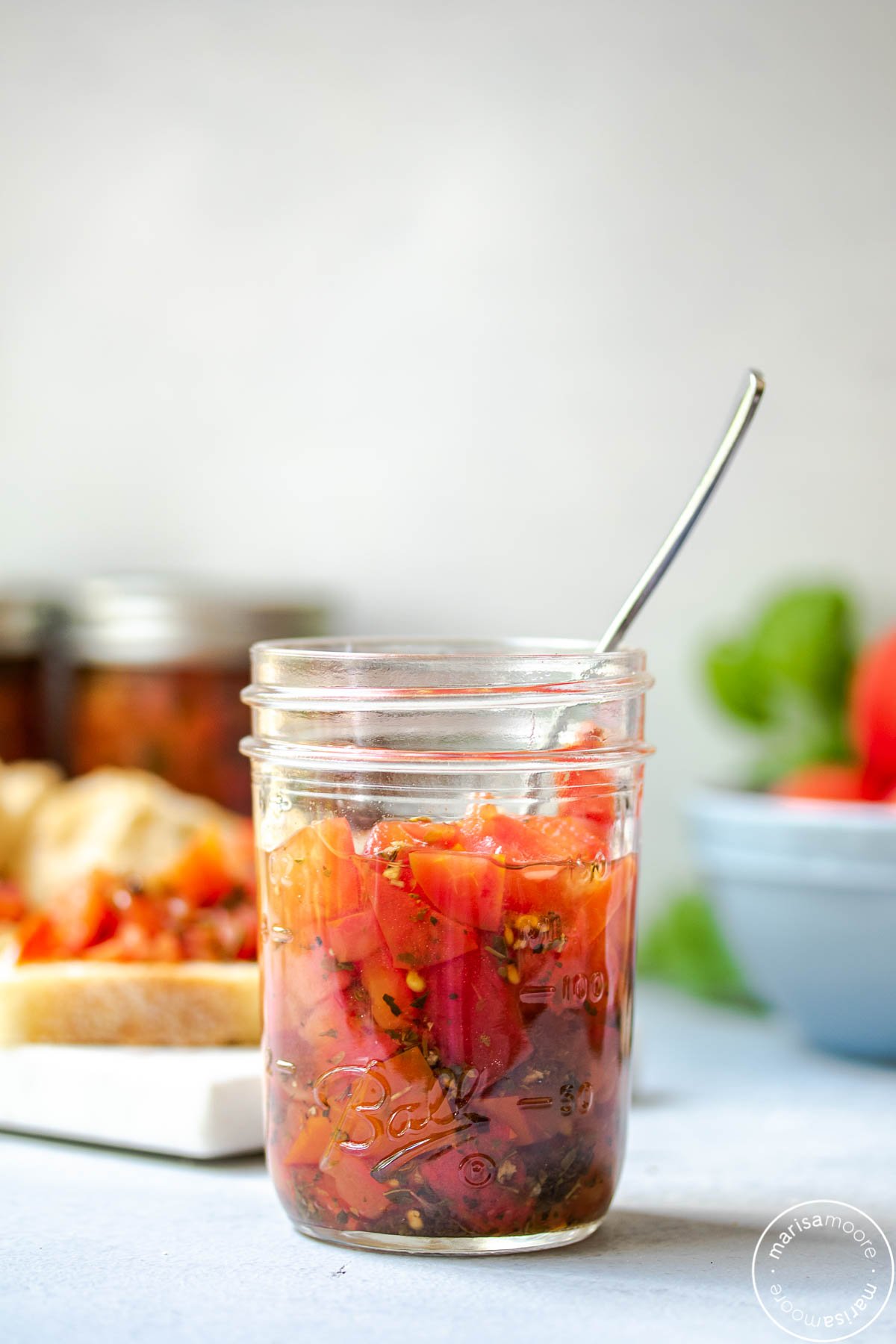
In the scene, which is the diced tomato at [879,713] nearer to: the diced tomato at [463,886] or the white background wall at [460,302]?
the white background wall at [460,302]

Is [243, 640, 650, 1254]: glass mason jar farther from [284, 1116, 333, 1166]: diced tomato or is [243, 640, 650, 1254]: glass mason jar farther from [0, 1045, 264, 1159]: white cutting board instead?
[0, 1045, 264, 1159]: white cutting board

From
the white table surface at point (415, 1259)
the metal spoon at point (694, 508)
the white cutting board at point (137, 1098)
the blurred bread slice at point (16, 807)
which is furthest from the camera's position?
the blurred bread slice at point (16, 807)

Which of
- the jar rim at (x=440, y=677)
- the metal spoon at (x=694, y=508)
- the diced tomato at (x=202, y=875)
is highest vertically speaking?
the metal spoon at (x=694, y=508)

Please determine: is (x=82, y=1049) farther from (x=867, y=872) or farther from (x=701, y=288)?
(x=701, y=288)

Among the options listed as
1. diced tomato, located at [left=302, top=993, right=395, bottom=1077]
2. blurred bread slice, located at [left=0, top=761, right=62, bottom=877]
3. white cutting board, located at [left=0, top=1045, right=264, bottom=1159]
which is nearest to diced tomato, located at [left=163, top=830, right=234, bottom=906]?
white cutting board, located at [left=0, top=1045, right=264, bottom=1159]

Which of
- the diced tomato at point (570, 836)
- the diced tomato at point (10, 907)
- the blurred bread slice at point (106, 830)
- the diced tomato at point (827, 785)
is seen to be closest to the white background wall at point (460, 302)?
the diced tomato at point (827, 785)

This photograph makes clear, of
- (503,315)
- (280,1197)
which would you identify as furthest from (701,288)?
(280,1197)
